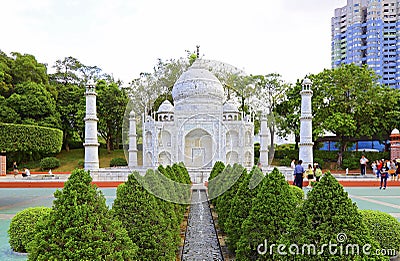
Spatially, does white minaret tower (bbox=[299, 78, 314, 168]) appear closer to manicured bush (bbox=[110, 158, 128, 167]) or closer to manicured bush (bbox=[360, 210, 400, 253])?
manicured bush (bbox=[110, 158, 128, 167])

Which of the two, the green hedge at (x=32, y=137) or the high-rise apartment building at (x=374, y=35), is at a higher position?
the high-rise apartment building at (x=374, y=35)

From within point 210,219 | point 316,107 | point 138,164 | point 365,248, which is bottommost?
point 210,219

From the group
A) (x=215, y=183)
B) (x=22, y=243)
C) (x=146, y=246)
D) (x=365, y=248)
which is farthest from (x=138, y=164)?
(x=365, y=248)

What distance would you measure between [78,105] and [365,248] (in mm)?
43777

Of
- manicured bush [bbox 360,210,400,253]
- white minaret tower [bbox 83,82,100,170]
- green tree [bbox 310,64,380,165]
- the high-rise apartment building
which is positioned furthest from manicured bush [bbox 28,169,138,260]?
the high-rise apartment building

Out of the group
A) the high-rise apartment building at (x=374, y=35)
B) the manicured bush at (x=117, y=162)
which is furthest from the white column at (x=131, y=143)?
the high-rise apartment building at (x=374, y=35)

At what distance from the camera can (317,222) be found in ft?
14.1

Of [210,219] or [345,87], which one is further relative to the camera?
[345,87]

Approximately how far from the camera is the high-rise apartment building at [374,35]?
6612cm

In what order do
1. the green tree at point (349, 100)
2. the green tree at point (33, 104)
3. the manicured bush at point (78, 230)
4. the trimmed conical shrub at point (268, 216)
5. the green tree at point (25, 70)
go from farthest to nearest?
the green tree at point (25, 70) → the green tree at point (33, 104) → the green tree at point (349, 100) → the trimmed conical shrub at point (268, 216) → the manicured bush at point (78, 230)

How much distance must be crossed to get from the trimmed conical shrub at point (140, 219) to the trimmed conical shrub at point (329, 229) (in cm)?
224

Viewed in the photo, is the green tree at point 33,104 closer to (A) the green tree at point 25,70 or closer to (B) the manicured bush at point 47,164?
(A) the green tree at point 25,70

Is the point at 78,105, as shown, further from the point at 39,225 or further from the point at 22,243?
the point at 39,225

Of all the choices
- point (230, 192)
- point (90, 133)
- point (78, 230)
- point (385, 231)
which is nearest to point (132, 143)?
point (78, 230)
